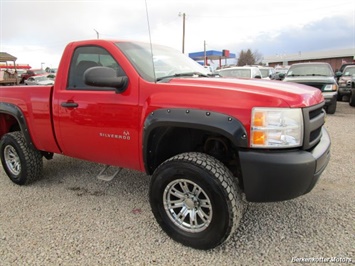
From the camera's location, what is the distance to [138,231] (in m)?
2.91

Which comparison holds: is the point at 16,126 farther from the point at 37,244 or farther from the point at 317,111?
the point at 317,111

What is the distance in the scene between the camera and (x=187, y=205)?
2.65 metres

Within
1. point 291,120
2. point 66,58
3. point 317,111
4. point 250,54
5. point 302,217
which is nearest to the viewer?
point 291,120

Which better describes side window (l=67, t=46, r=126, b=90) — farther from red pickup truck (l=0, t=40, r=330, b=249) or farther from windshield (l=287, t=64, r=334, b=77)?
windshield (l=287, t=64, r=334, b=77)

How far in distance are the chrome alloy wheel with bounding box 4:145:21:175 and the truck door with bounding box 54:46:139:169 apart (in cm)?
100

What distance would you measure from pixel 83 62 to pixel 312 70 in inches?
372

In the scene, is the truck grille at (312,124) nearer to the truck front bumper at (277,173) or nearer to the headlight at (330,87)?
the truck front bumper at (277,173)

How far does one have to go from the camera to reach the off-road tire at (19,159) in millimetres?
3977

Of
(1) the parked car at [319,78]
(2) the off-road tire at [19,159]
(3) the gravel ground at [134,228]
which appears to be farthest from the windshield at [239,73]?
(2) the off-road tire at [19,159]

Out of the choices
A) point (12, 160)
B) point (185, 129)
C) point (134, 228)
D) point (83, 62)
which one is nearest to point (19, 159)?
point (12, 160)

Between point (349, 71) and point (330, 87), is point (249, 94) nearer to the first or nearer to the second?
point (330, 87)

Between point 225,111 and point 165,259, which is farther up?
point 225,111

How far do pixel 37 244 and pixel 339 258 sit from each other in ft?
8.42

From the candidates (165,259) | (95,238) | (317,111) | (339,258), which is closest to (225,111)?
(317,111)
